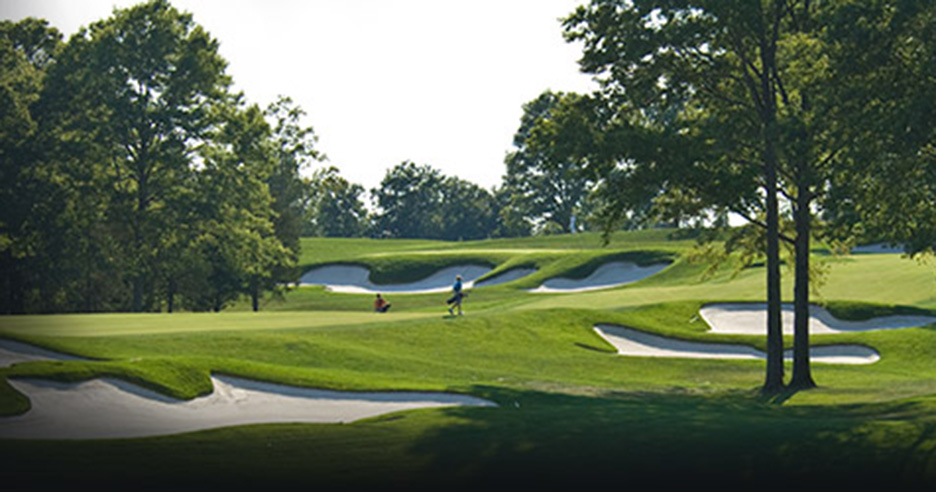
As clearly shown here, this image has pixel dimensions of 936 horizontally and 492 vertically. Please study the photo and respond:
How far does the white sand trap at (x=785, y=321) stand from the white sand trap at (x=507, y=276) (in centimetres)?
2695

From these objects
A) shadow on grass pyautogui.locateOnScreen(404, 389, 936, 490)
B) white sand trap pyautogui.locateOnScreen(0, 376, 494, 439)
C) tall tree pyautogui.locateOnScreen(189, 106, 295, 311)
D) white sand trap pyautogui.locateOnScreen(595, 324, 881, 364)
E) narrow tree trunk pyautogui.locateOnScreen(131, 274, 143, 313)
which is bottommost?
white sand trap pyautogui.locateOnScreen(595, 324, 881, 364)

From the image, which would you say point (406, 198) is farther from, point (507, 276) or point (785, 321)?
point (785, 321)

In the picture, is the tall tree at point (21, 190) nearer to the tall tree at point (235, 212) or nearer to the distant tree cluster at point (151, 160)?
the distant tree cluster at point (151, 160)

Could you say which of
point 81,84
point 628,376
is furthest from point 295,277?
point 628,376

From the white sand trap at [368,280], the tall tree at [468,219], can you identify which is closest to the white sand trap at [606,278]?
the white sand trap at [368,280]

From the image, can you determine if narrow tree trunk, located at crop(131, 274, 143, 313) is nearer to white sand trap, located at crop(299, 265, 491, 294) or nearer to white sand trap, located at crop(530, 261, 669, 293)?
white sand trap, located at crop(299, 265, 491, 294)

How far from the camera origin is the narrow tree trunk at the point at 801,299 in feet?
93.9

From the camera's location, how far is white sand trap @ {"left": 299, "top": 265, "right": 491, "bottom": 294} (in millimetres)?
71812

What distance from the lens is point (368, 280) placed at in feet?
249

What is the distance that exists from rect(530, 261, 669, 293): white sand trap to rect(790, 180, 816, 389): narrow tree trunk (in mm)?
33226

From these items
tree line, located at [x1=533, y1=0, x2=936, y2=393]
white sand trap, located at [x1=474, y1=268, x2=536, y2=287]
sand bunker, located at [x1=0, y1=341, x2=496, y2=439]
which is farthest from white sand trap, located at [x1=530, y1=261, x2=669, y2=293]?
sand bunker, located at [x1=0, y1=341, x2=496, y2=439]

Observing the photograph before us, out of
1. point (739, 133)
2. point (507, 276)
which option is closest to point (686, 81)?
point (739, 133)

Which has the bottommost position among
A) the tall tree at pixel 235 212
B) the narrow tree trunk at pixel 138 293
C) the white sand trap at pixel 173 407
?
the white sand trap at pixel 173 407

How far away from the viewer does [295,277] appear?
63031 millimetres
